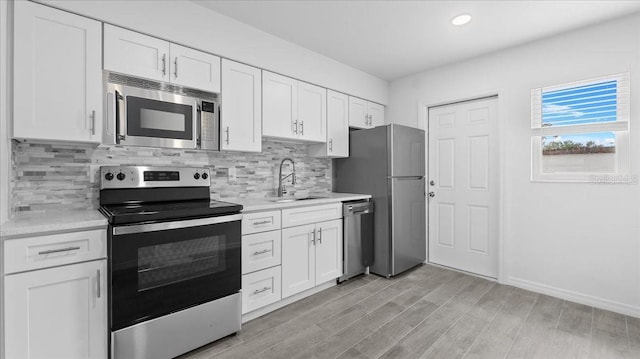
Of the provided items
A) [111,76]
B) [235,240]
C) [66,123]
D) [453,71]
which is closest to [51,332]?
[235,240]

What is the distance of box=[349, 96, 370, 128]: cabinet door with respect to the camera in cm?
369

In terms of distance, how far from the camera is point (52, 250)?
1.49 m

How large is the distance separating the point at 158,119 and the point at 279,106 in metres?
1.11

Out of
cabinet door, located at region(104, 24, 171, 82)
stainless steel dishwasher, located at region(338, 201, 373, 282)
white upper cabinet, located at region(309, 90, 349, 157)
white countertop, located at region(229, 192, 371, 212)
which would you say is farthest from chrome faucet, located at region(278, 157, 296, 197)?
cabinet door, located at region(104, 24, 171, 82)

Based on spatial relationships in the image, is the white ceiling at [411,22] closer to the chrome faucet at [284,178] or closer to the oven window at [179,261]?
the chrome faucet at [284,178]

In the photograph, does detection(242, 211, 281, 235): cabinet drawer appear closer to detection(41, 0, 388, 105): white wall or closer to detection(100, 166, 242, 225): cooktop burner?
detection(100, 166, 242, 225): cooktop burner

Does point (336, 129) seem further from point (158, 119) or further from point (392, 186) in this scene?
point (158, 119)

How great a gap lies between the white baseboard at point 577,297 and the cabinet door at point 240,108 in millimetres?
3077

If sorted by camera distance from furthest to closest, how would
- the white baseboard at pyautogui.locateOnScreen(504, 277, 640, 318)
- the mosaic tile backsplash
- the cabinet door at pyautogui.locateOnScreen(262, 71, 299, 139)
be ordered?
the cabinet door at pyautogui.locateOnScreen(262, 71, 299, 139) → the white baseboard at pyautogui.locateOnScreen(504, 277, 640, 318) → the mosaic tile backsplash

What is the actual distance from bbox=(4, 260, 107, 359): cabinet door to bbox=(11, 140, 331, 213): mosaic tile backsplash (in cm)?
70

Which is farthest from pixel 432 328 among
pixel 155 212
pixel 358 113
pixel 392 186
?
pixel 358 113

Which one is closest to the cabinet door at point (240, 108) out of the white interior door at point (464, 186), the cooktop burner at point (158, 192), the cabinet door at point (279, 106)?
the cabinet door at point (279, 106)

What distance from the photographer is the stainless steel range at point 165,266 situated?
5.37 feet

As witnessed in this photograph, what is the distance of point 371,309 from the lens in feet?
8.36
